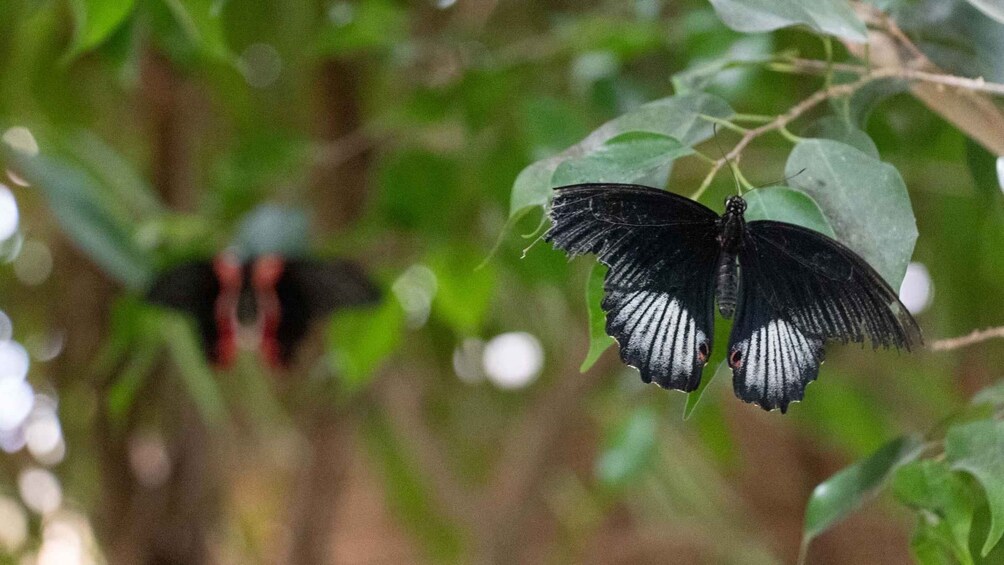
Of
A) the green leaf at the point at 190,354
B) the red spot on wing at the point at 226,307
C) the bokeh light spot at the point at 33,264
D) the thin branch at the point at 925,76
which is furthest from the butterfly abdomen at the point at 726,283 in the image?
the bokeh light spot at the point at 33,264

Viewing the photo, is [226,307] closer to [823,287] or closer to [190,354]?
[190,354]

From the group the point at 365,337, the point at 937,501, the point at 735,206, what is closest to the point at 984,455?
the point at 937,501

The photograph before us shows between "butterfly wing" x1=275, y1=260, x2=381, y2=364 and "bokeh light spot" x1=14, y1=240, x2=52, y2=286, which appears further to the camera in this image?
"bokeh light spot" x1=14, y1=240, x2=52, y2=286

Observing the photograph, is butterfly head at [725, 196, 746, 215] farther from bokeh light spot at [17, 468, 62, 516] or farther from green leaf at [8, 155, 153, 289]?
bokeh light spot at [17, 468, 62, 516]

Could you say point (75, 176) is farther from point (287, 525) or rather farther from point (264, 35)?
point (287, 525)

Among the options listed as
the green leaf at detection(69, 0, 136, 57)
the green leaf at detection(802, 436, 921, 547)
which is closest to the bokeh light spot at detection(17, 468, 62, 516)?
the green leaf at detection(69, 0, 136, 57)

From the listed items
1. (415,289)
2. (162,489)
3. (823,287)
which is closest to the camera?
(823,287)

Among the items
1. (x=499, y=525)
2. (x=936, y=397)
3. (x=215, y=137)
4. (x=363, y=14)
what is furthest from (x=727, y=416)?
(x=363, y=14)
